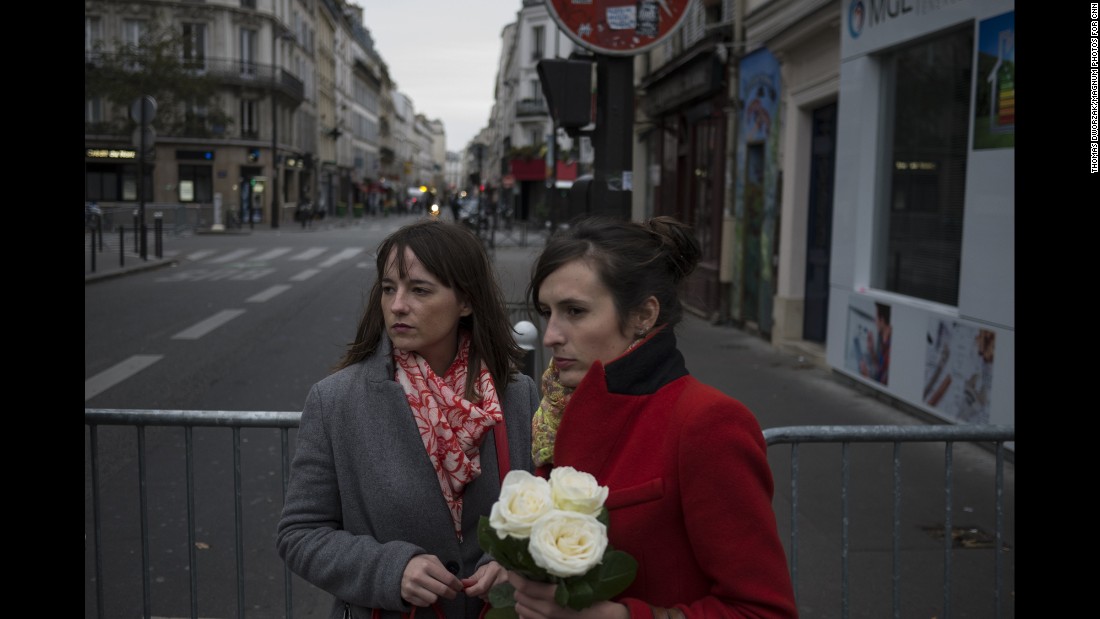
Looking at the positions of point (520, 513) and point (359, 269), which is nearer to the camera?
point (520, 513)

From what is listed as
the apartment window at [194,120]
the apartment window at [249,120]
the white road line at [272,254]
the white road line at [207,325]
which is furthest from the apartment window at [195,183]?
the white road line at [207,325]

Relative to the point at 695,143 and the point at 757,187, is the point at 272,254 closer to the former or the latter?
the point at 695,143

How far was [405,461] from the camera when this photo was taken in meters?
2.14

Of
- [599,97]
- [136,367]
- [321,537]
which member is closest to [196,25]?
[136,367]

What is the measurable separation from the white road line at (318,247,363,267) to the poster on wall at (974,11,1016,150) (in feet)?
62.8

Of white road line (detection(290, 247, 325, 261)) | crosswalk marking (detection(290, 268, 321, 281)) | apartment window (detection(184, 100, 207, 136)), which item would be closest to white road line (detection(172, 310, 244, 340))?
crosswalk marking (detection(290, 268, 321, 281))

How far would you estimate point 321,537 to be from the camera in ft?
7.08

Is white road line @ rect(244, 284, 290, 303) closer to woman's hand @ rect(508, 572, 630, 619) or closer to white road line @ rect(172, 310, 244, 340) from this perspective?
white road line @ rect(172, 310, 244, 340)

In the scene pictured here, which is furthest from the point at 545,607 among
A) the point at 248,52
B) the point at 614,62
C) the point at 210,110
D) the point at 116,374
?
the point at 248,52

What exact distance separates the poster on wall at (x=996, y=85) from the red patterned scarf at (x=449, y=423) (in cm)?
562

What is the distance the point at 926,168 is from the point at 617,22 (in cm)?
422
